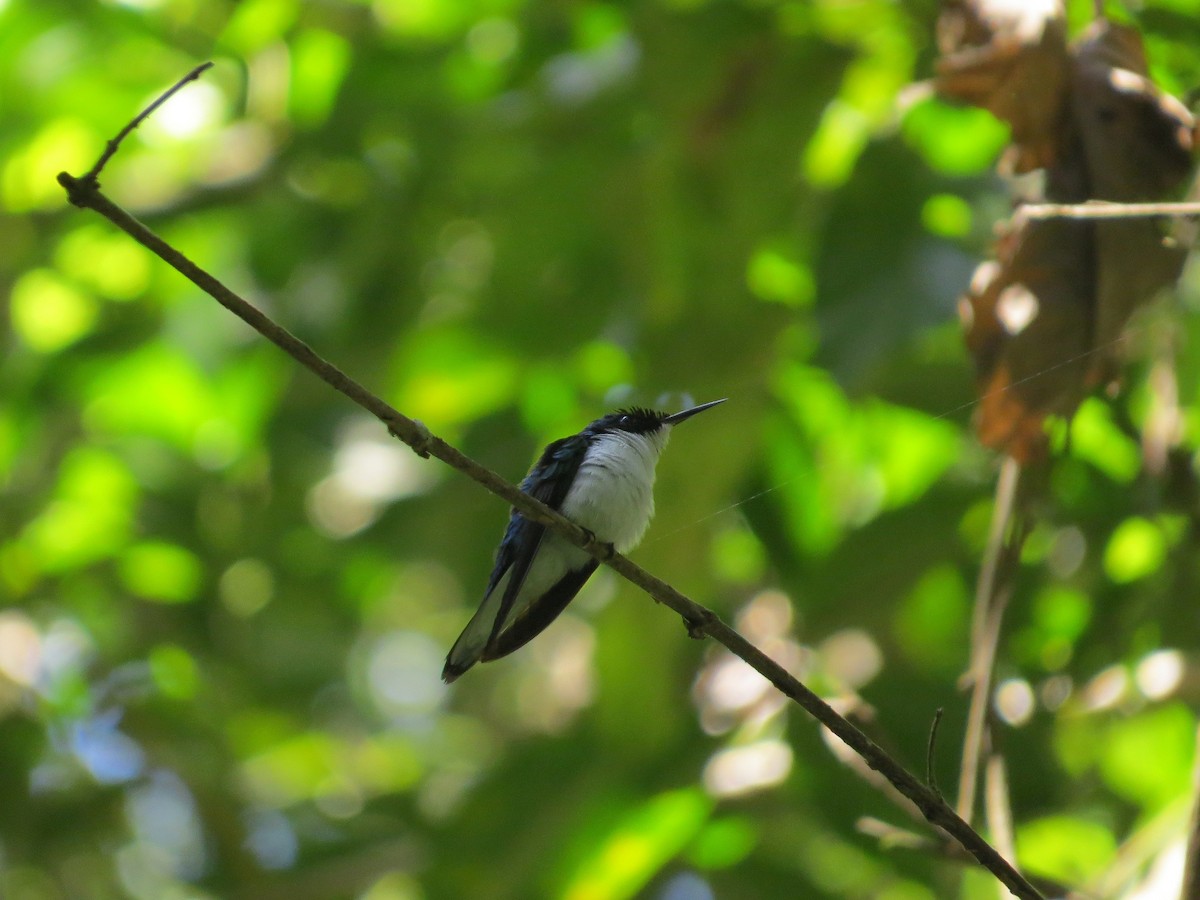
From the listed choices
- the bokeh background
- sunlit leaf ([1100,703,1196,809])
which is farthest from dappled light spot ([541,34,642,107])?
sunlit leaf ([1100,703,1196,809])

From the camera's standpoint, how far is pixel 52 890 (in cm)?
856

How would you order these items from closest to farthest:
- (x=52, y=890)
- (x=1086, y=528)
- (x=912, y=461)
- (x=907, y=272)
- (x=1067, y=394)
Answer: (x=1067, y=394), (x=907, y=272), (x=1086, y=528), (x=912, y=461), (x=52, y=890)

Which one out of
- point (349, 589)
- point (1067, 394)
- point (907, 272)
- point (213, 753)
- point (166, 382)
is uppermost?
point (166, 382)

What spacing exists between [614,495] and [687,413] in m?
0.46

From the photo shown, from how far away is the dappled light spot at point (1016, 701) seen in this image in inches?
161

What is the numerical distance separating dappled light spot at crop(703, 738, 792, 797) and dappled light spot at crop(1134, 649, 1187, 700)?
115 cm

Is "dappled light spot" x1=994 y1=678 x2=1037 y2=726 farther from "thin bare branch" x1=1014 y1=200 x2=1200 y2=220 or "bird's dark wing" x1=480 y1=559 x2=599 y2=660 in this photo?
"thin bare branch" x1=1014 y1=200 x2=1200 y2=220

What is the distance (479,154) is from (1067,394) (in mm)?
2876

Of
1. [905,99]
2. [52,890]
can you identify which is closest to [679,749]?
[905,99]

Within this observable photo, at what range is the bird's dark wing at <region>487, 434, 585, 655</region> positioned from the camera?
3.52m

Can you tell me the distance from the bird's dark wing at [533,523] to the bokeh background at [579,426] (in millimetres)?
290

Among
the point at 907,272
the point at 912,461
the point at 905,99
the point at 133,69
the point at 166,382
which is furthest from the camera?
the point at 166,382

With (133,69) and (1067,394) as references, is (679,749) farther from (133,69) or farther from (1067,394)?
(133,69)

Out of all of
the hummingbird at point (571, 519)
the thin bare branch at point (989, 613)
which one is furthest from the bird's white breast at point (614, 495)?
the thin bare branch at point (989, 613)
